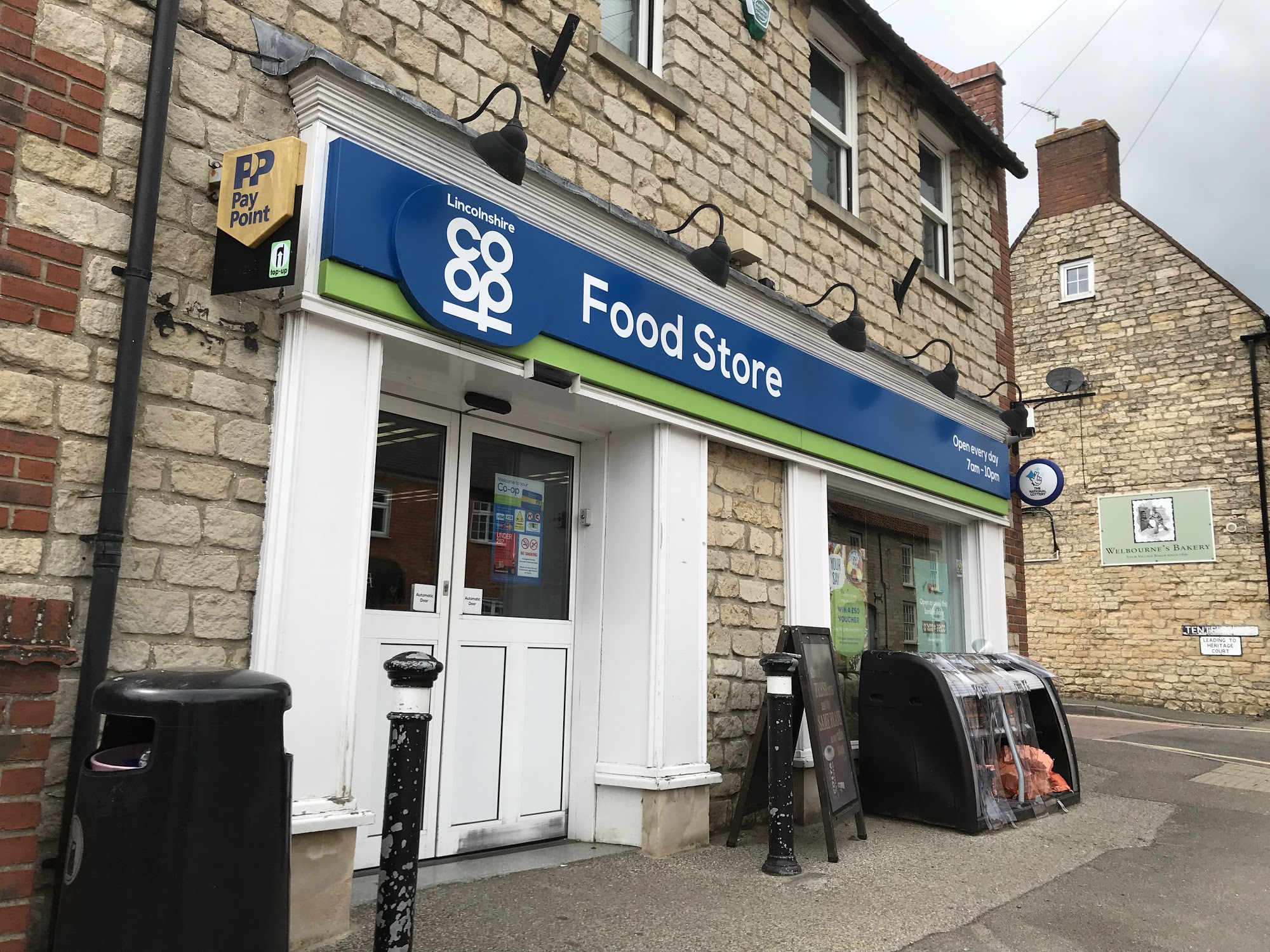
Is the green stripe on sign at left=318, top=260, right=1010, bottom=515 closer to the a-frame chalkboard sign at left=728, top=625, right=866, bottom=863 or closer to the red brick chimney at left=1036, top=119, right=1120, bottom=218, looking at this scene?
the a-frame chalkboard sign at left=728, top=625, right=866, bottom=863

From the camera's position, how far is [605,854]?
196 inches

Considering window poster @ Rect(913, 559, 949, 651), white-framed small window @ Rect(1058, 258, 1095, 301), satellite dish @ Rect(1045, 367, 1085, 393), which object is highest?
white-framed small window @ Rect(1058, 258, 1095, 301)

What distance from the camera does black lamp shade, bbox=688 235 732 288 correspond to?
5738 mm

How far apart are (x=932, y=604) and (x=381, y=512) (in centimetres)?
584

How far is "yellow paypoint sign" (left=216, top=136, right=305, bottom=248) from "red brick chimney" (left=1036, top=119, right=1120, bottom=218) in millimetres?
20693

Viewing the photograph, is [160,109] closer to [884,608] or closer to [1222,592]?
[884,608]

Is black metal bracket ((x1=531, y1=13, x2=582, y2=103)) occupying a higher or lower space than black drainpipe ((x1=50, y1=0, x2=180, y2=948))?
higher

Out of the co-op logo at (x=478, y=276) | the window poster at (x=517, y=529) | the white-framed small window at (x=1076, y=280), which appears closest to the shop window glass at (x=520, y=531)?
the window poster at (x=517, y=529)

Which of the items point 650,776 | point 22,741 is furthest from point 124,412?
point 650,776

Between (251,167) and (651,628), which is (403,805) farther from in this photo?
(651,628)

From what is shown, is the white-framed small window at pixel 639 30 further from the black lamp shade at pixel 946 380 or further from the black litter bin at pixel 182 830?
the black litter bin at pixel 182 830

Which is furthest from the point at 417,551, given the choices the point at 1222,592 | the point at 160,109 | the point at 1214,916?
the point at 1222,592

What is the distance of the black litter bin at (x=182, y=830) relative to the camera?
7.33ft

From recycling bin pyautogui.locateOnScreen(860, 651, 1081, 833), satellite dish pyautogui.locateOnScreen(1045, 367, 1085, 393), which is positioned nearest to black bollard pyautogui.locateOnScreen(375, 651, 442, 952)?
recycling bin pyautogui.locateOnScreen(860, 651, 1081, 833)
